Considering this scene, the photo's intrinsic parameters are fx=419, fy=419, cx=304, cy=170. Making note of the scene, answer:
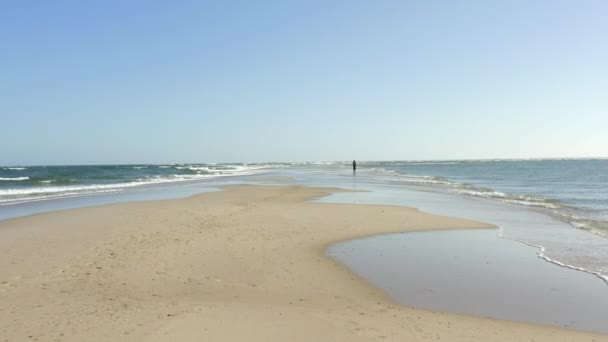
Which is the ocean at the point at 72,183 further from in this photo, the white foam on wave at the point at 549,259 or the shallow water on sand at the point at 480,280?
the white foam on wave at the point at 549,259

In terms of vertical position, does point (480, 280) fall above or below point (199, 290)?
below

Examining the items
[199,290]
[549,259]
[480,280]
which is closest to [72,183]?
[199,290]

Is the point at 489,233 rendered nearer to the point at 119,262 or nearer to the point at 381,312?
the point at 381,312

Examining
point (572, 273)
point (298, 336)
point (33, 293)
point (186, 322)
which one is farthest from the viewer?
point (572, 273)

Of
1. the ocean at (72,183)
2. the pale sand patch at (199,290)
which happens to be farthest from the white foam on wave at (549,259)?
the ocean at (72,183)

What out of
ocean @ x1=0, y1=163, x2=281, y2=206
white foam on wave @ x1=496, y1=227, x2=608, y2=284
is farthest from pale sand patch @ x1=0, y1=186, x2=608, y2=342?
ocean @ x1=0, y1=163, x2=281, y2=206

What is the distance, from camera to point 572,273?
8.68 m

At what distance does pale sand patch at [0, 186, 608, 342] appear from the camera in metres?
5.53

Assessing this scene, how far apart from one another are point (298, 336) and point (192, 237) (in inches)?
281

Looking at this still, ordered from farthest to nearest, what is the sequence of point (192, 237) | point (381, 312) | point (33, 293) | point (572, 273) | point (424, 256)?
point (192, 237), point (424, 256), point (572, 273), point (33, 293), point (381, 312)

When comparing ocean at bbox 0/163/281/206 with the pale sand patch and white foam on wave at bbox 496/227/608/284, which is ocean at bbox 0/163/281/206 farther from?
white foam on wave at bbox 496/227/608/284

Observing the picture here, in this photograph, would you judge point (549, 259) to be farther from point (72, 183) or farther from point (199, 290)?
point (72, 183)

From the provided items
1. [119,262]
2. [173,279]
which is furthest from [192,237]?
[173,279]

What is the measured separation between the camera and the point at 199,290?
7.30 meters
